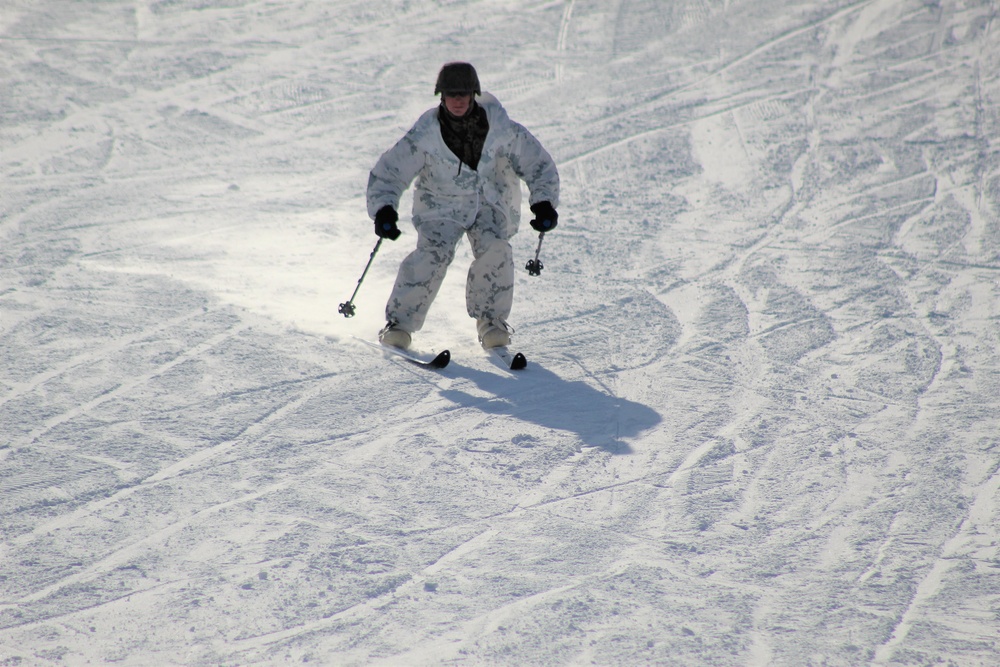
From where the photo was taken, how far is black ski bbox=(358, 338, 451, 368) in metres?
4.63

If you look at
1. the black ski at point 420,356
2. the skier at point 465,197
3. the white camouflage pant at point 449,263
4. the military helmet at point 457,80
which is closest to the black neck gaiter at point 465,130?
the skier at point 465,197

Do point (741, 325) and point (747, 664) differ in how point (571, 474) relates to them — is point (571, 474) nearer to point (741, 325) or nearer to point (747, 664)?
point (747, 664)

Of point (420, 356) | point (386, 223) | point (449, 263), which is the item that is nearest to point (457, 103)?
point (386, 223)

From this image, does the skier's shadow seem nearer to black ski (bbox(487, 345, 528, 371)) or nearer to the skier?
black ski (bbox(487, 345, 528, 371))

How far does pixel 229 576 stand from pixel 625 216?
415 centimetres

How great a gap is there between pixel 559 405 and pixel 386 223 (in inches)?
43.6

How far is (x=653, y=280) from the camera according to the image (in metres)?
5.77

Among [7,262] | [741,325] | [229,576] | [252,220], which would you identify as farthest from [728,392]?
[7,262]

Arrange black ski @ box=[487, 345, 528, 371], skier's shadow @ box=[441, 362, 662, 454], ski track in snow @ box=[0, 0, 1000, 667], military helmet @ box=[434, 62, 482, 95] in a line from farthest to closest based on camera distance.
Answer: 1. black ski @ box=[487, 345, 528, 371]
2. military helmet @ box=[434, 62, 482, 95]
3. skier's shadow @ box=[441, 362, 662, 454]
4. ski track in snow @ box=[0, 0, 1000, 667]

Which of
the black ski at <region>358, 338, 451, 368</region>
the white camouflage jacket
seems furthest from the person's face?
the black ski at <region>358, 338, 451, 368</region>

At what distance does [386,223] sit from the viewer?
450 centimetres

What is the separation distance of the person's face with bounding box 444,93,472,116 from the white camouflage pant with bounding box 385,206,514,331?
48cm

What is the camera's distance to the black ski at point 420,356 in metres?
4.63

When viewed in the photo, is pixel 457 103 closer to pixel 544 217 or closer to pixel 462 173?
pixel 462 173
